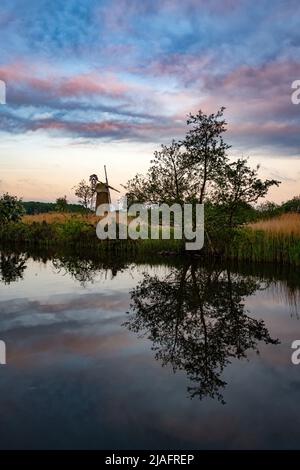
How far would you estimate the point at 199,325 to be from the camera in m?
7.50

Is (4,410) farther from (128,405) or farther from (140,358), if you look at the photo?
(140,358)

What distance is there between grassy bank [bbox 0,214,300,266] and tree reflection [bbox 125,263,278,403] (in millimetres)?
5431

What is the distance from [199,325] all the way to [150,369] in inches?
86.9

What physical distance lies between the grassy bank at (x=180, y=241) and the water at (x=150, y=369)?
6460 mm

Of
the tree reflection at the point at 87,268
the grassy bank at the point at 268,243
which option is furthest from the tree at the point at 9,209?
the grassy bank at the point at 268,243

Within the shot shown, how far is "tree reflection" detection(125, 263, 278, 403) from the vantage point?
5551 mm

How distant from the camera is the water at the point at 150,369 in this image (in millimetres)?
3816

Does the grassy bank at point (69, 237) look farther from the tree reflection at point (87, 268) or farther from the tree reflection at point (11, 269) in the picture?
the tree reflection at point (11, 269)

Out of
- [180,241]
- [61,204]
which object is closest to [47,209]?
[61,204]

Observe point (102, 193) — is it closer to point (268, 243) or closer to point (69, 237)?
point (69, 237)
